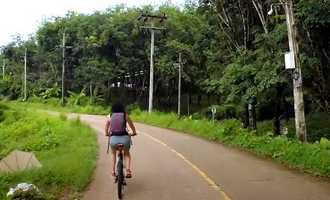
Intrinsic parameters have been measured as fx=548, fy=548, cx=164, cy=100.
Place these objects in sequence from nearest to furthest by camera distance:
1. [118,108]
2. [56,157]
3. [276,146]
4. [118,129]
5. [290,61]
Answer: [118,129], [118,108], [56,157], [290,61], [276,146]

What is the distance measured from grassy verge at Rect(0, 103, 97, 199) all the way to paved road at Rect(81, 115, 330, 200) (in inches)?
15.6

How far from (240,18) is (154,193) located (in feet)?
63.1

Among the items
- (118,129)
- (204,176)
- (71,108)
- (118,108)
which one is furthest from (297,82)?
A: (71,108)

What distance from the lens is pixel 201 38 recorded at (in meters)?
42.4

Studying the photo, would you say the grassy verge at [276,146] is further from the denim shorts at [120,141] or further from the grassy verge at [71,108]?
the grassy verge at [71,108]

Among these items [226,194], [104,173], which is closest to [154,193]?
[226,194]

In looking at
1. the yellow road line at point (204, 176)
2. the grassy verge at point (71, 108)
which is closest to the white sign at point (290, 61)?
the yellow road line at point (204, 176)

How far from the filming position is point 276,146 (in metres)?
18.4

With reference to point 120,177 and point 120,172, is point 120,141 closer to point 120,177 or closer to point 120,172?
point 120,172

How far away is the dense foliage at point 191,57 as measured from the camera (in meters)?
22.0

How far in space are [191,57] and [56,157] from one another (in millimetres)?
39383

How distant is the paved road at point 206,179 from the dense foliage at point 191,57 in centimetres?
465

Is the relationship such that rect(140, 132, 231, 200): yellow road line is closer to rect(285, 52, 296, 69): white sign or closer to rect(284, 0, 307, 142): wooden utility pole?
rect(284, 0, 307, 142): wooden utility pole

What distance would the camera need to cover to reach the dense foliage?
22.0 meters
